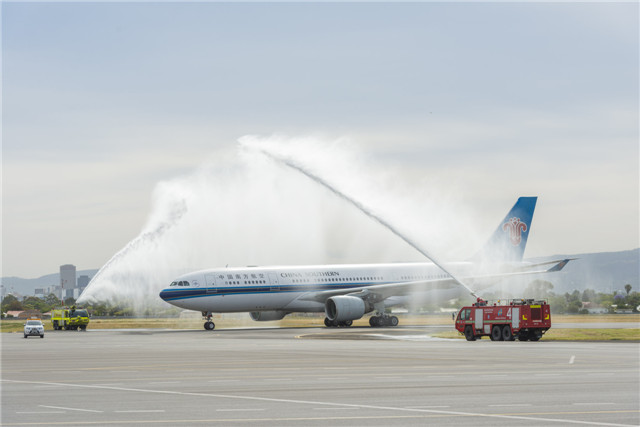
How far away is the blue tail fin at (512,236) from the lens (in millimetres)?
81812

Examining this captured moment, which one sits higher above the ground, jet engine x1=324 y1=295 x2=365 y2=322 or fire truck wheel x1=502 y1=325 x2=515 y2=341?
jet engine x1=324 y1=295 x2=365 y2=322

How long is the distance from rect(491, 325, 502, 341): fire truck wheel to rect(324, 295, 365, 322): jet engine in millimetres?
26819

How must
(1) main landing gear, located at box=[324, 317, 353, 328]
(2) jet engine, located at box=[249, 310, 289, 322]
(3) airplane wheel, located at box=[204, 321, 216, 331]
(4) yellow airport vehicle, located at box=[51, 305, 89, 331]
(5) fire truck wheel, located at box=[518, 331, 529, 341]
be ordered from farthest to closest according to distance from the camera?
(4) yellow airport vehicle, located at box=[51, 305, 89, 331] → (2) jet engine, located at box=[249, 310, 289, 322] → (3) airplane wheel, located at box=[204, 321, 216, 331] → (1) main landing gear, located at box=[324, 317, 353, 328] → (5) fire truck wheel, located at box=[518, 331, 529, 341]

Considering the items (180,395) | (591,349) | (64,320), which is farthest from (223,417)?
(64,320)

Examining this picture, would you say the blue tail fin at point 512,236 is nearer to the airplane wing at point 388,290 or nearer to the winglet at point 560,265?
the airplane wing at point 388,290

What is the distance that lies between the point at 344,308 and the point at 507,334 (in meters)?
27.9

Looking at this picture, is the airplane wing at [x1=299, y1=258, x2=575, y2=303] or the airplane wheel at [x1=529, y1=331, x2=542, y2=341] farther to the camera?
the airplane wing at [x1=299, y1=258, x2=575, y2=303]

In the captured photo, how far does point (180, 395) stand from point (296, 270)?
57.6m

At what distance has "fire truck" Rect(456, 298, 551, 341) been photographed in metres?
47.7

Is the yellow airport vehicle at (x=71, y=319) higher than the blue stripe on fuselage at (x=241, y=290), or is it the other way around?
the blue stripe on fuselage at (x=241, y=290)

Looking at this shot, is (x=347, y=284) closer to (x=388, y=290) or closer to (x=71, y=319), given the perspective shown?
(x=388, y=290)

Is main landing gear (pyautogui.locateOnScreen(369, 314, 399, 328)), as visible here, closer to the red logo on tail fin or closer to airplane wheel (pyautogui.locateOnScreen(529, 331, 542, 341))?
the red logo on tail fin

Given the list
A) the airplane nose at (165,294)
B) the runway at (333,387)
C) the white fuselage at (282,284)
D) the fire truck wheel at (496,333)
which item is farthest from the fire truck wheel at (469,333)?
the airplane nose at (165,294)

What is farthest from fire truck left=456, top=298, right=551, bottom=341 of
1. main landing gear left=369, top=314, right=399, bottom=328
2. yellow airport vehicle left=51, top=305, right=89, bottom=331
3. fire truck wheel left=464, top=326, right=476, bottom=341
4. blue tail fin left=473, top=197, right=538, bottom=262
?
yellow airport vehicle left=51, top=305, right=89, bottom=331
